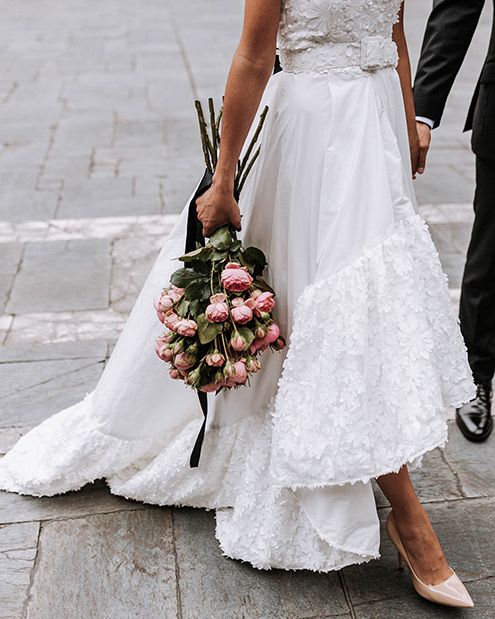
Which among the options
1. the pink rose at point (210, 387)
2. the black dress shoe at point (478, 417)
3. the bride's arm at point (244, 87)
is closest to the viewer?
the bride's arm at point (244, 87)

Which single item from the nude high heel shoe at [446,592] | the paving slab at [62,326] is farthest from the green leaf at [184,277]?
the paving slab at [62,326]

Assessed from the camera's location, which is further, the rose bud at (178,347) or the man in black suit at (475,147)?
the man in black suit at (475,147)

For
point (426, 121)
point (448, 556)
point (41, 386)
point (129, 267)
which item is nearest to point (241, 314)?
point (448, 556)

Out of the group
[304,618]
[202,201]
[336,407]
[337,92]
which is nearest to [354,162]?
[337,92]

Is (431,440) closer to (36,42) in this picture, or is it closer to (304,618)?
(304,618)

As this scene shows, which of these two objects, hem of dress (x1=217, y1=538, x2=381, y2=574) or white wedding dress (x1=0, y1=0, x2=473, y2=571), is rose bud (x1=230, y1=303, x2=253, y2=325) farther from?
hem of dress (x1=217, y1=538, x2=381, y2=574)

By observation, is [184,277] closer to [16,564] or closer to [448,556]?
[16,564]

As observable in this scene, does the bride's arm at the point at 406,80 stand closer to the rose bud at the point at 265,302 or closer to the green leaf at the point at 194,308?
the rose bud at the point at 265,302

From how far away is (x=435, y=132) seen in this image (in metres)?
7.09

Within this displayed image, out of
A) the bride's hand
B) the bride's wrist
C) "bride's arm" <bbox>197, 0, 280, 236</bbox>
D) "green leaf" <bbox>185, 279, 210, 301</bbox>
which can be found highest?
"bride's arm" <bbox>197, 0, 280, 236</bbox>

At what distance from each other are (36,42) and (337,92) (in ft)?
30.6

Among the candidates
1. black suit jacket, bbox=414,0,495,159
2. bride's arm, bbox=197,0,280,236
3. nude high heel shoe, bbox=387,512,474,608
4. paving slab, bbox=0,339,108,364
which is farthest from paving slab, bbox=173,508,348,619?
black suit jacket, bbox=414,0,495,159

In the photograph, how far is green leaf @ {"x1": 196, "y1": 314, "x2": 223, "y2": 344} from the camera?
217 cm

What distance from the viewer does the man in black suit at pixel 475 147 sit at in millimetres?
2789
